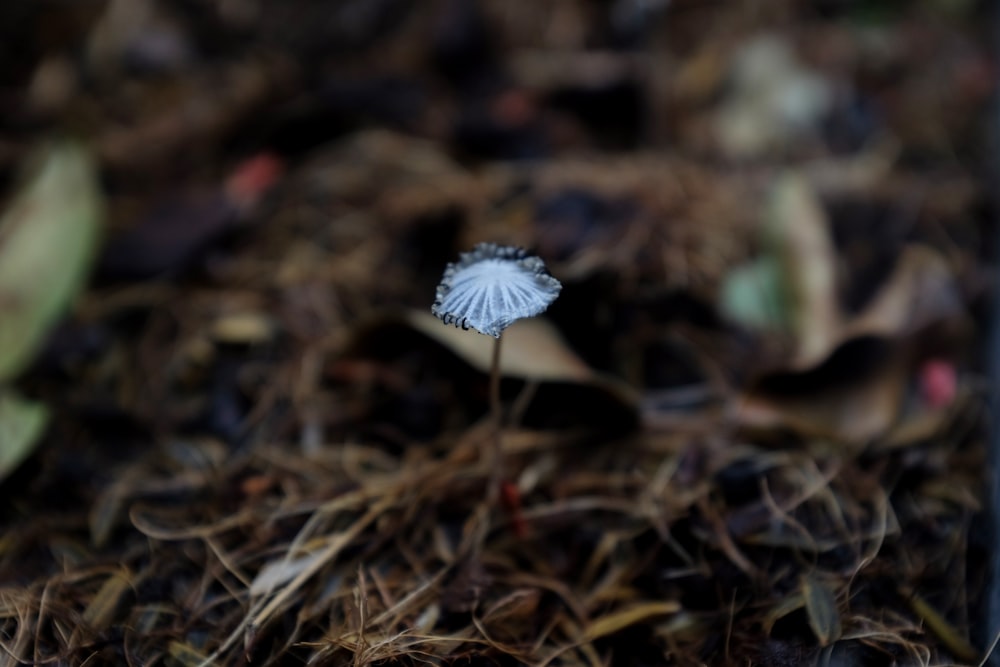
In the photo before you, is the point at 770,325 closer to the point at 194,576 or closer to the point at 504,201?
the point at 504,201

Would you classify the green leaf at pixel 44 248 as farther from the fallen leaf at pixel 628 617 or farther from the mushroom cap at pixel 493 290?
the fallen leaf at pixel 628 617

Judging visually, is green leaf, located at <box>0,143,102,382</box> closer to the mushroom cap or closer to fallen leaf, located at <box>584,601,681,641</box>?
the mushroom cap

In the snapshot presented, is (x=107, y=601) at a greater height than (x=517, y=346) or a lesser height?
lesser

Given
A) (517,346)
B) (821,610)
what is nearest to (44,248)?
(517,346)

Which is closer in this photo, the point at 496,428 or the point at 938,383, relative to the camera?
the point at 496,428

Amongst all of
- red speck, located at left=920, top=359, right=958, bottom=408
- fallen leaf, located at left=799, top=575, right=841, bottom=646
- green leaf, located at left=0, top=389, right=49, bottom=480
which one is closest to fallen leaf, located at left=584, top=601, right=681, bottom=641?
fallen leaf, located at left=799, top=575, right=841, bottom=646

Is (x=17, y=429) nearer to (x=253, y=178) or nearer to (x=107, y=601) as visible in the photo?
(x=107, y=601)

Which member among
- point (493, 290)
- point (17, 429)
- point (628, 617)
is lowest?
point (628, 617)

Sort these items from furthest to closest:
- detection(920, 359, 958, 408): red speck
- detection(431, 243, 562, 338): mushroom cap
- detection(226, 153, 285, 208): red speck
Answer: detection(226, 153, 285, 208): red speck → detection(920, 359, 958, 408): red speck → detection(431, 243, 562, 338): mushroom cap
